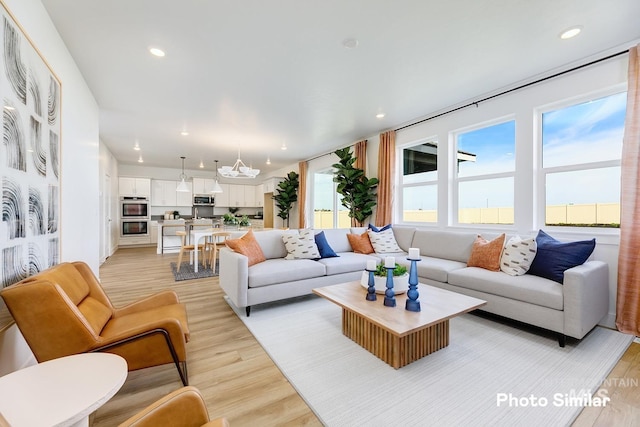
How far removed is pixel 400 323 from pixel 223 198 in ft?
30.2

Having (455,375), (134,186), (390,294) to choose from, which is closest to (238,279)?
(390,294)

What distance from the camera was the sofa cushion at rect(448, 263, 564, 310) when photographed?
223 centimetres

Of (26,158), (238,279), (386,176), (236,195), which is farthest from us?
(236,195)

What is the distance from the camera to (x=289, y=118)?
14.5ft

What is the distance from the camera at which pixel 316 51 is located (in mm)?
2580

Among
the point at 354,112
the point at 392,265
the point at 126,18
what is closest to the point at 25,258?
the point at 126,18

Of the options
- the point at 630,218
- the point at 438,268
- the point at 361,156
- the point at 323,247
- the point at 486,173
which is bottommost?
the point at 438,268

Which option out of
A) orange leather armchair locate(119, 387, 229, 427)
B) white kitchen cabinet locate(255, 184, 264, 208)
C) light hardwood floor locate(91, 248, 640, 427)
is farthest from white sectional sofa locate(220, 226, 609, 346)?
white kitchen cabinet locate(255, 184, 264, 208)

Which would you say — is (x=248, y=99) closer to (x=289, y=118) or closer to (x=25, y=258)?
(x=289, y=118)

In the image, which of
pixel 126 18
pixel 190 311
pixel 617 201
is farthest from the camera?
pixel 190 311

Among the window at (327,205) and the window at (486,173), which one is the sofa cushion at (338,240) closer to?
the window at (486,173)

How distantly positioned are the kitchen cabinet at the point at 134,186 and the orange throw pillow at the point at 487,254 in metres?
9.16

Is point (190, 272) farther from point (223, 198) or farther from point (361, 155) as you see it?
point (223, 198)

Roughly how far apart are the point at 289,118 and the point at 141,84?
2.08 metres
